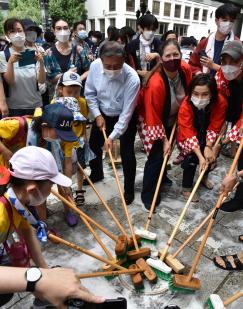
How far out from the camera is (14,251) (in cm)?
202

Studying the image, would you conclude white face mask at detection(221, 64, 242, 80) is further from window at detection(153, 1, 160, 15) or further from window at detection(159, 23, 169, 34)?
window at detection(159, 23, 169, 34)

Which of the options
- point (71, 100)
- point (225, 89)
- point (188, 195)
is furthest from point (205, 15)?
point (71, 100)

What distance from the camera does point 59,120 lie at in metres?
2.46

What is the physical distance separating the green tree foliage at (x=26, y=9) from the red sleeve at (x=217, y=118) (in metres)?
28.7

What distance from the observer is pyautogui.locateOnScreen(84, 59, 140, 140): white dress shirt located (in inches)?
134

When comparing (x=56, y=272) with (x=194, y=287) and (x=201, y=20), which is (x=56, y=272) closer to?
(x=194, y=287)

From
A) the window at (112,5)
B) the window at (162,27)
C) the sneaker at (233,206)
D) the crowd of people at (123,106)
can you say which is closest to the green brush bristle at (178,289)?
the crowd of people at (123,106)

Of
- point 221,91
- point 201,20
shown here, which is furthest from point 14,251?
point 201,20

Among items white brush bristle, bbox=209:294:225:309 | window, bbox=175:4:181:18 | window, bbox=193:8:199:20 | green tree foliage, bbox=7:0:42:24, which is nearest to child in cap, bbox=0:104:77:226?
white brush bristle, bbox=209:294:225:309

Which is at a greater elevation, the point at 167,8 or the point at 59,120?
the point at 167,8

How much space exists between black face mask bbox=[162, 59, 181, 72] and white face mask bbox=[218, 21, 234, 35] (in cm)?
141

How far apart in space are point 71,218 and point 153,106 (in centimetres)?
166

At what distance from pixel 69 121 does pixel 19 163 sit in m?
0.88

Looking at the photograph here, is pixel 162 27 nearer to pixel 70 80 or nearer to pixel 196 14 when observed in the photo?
pixel 196 14
